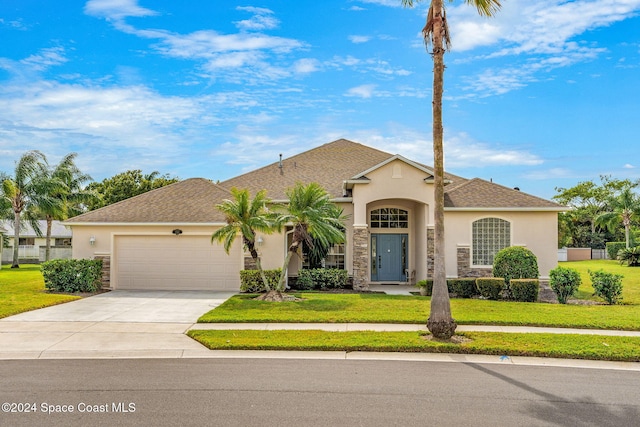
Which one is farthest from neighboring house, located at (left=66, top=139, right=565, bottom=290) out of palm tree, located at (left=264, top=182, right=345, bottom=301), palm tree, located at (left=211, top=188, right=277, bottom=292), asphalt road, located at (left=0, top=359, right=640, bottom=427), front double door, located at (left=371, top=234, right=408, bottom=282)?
asphalt road, located at (left=0, top=359, right=640, bottom=427)

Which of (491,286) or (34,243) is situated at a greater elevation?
(34,243)

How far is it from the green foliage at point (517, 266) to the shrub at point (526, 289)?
91 cm

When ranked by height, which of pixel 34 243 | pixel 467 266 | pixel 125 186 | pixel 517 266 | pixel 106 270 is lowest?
pixel 106 270

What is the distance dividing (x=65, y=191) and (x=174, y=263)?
69.9 ft

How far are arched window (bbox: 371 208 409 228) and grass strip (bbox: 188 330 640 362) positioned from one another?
34.7 ft

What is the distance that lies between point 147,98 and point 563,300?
16158mm

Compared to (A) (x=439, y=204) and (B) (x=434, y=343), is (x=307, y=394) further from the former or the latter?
(A) (x=439, y=204)

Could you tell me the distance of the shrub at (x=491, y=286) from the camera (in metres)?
15.9

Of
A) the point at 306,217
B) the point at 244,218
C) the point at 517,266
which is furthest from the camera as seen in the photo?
the point at 517,266

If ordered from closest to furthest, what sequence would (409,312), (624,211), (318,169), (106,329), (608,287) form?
(106,329) < (409,312) < (608,287) < (318,169) < (624,211)

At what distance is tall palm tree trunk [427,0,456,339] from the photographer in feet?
32.1

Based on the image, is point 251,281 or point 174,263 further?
point 174,263

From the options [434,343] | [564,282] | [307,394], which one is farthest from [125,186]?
[307,394]

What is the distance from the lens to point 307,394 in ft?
22.1
